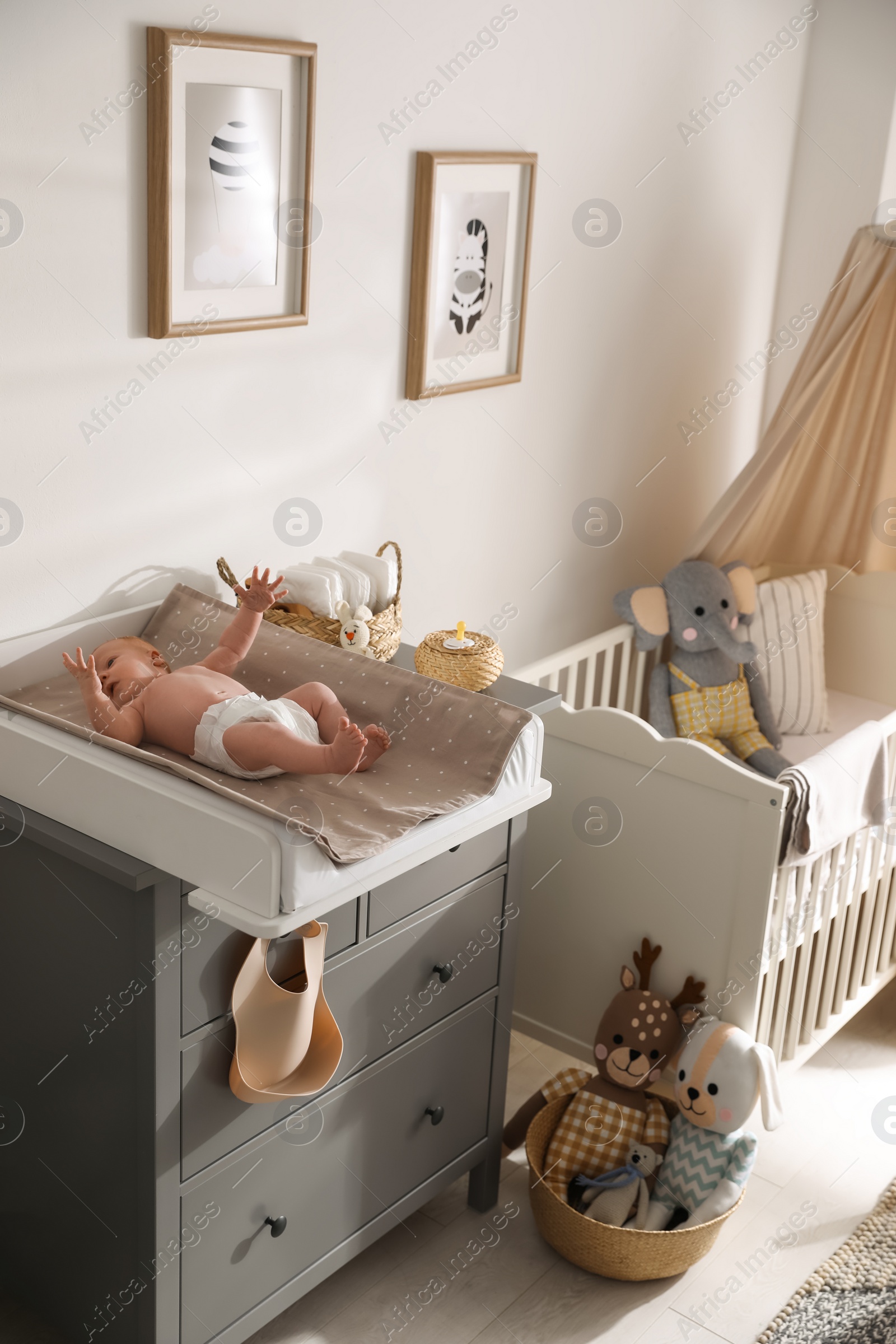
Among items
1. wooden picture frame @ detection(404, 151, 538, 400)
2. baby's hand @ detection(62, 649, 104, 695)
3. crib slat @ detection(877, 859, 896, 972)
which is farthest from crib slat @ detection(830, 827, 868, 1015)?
baby's hand @ detection(62, 649, 104, 695)

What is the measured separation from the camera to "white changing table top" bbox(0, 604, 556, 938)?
1.43m

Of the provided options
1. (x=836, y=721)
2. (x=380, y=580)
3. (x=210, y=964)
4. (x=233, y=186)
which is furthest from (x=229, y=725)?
(x=836, y=721)

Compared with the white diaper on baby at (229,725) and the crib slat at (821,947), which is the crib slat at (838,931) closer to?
the crib slat at (821,947)

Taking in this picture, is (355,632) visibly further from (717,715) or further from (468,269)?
(717,715)

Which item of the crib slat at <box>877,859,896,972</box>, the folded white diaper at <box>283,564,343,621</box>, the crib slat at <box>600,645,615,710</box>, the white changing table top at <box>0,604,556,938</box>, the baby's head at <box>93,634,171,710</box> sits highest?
the folded white diaper at <box>283,564,343,621</box>

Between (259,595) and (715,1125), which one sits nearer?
(259,595)

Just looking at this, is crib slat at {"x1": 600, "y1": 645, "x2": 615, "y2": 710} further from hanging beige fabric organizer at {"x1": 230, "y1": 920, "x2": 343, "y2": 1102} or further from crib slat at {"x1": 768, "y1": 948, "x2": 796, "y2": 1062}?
hanging beige fabric organizer at {"x1": 230, "y1": 920, "x2": 343, "y2": 1102}

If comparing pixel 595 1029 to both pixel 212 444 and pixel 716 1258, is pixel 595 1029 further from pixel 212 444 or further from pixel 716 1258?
pixel 212 444

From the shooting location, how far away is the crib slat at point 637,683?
295 cm

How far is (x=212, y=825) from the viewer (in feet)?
4.72

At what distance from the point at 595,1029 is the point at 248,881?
1.20m

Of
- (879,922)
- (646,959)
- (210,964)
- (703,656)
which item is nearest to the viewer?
(210,964)

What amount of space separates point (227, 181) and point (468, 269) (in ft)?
1.91

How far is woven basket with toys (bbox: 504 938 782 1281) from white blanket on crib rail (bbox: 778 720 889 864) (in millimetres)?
330
